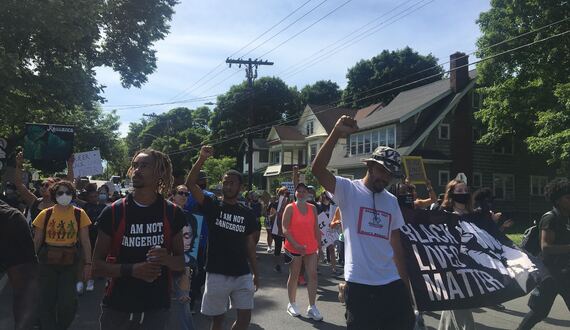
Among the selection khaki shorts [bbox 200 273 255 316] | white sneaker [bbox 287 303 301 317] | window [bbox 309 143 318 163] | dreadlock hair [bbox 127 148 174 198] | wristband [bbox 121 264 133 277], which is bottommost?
white sneaker [bbox 287 303 301 317]

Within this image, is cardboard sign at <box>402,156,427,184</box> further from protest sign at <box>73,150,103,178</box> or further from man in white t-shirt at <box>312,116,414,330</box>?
man in white t-shirt at <box>312,116,414,330</box>

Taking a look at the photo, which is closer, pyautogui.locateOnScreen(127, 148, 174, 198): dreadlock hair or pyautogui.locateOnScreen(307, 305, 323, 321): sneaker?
pyautogui.locateOnScreen(127, 148, 174, 198): dreadlock hair

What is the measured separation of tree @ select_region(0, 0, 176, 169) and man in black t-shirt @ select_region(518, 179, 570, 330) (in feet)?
41.6

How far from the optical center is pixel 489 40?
29062mm

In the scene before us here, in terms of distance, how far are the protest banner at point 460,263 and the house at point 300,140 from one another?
4119 centimetres

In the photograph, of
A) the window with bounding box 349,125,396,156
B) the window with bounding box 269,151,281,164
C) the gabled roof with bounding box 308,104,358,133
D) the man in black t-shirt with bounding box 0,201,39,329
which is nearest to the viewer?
the man in black t-shirt with bounding box 0,201,39,329

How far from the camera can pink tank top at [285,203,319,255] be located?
7.88 metres

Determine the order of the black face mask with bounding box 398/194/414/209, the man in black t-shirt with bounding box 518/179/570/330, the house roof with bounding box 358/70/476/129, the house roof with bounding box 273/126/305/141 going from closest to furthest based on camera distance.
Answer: the man in black t-shirt with bounding box 518/179/570/330
the black face mask with bounding box 398/194/414/209
the house roof with bounding box 358/70/476/129
the house roof with bounding box 273/126/305/141

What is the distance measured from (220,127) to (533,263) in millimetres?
61602

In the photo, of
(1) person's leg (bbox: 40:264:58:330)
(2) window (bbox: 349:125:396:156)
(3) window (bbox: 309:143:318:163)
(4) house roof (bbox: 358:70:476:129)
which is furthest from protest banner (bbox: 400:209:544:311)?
(3) window (bbox: 309:143:318:163)

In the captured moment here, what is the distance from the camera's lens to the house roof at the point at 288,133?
52.8 metres

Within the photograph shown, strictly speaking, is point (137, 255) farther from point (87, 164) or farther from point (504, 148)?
point (504, 148)

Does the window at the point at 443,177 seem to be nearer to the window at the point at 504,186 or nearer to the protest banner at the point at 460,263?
the window at the point at 504,186

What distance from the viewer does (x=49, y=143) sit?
12.8 m
